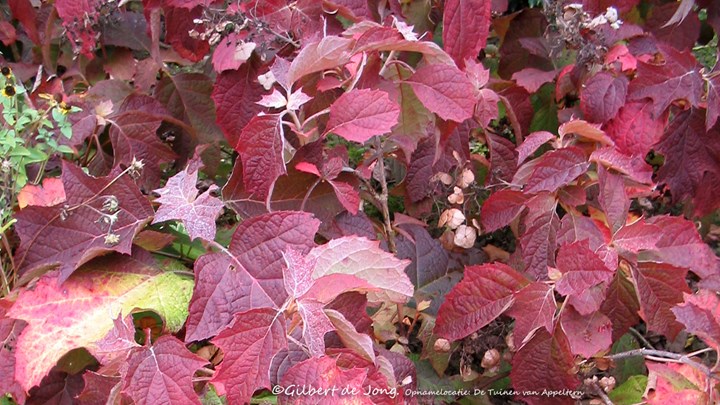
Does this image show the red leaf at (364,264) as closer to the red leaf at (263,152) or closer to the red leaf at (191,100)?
the red leaf at (263,152)

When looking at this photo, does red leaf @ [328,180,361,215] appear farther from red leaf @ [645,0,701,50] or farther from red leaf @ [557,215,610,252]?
red leaf @ [645,0,701,50]

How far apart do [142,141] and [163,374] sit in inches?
21.6

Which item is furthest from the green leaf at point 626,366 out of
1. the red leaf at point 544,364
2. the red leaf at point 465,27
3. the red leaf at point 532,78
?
the red leaf at point 465,27

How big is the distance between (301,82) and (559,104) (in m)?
0.58

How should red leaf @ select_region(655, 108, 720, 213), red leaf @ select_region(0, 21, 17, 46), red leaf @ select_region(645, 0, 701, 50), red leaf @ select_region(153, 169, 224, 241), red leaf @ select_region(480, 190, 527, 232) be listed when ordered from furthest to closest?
1. red leaf @ select_region(0, 21, 17, 46)
2. red leaf @ select_region(645, 0, 701, 50)
3. red leaf @ select_region(655, 108, 720, 213)
4. red leaf @ select_region(480, 190, 527, 232)
5. red leaf @ select_region(153, 169, 224, 241)

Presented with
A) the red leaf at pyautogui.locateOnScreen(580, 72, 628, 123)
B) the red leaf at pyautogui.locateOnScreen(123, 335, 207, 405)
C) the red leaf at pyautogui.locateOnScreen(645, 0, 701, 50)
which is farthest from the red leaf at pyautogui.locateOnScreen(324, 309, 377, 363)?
the red leaf at pyautogui.locateOnScreen(645, 0, 701, 50)

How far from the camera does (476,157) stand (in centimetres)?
135

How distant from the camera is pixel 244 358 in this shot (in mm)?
813

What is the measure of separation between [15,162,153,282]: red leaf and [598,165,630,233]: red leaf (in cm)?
65

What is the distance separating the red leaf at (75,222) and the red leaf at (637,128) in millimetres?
758

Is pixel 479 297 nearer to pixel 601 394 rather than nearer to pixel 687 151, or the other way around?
pixel 601 394

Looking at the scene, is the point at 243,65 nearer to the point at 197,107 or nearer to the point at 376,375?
the point at 197,107

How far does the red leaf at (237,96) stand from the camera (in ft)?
4.01

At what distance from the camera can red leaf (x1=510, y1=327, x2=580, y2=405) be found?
1057 millimetres
